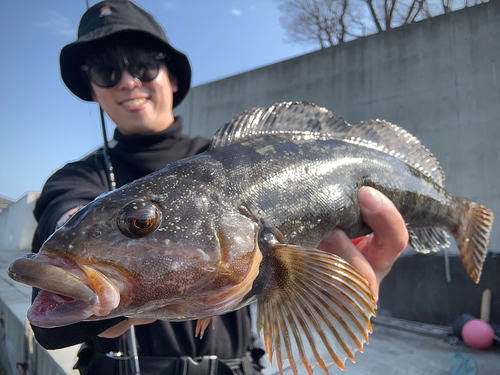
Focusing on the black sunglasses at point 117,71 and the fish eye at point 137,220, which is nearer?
the fish eye at point 137,220

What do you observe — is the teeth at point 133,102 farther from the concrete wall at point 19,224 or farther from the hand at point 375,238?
the concrete wall at point 19,224

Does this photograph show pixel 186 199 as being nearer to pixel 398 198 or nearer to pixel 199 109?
pixel 398 198

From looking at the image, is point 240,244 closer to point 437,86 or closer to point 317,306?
point 317,306

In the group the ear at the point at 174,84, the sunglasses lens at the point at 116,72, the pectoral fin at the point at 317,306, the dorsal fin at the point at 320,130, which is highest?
the ear at the point at 174,84

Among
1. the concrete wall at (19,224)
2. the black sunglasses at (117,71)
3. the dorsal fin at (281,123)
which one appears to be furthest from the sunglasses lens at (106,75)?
the concrete wall at (19,224)

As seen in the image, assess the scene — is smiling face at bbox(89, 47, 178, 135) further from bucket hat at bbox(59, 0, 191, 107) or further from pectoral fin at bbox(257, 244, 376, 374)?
pectoral fin at bbox(257, 244, 376, 374)

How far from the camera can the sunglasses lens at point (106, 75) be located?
2.06 meters

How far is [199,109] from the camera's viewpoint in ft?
36.1

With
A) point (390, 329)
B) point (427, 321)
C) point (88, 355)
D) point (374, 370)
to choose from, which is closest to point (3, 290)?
point (88, 355)

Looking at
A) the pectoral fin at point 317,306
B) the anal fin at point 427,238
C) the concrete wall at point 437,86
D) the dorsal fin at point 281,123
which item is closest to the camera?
the pectoral fin at point 317,306

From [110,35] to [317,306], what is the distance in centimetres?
195

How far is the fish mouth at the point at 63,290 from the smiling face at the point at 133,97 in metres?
1.36

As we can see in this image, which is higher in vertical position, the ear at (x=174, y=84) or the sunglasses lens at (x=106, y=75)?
the ear at (x=174, y=84)

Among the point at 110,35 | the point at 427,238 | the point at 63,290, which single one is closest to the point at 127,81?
the point at 110,35
